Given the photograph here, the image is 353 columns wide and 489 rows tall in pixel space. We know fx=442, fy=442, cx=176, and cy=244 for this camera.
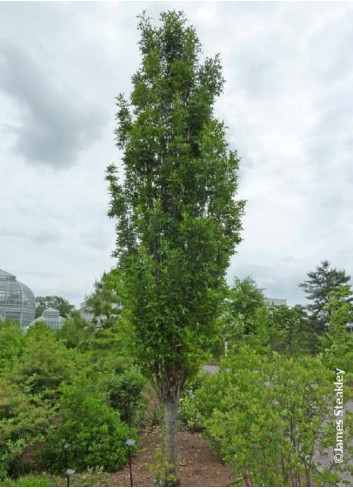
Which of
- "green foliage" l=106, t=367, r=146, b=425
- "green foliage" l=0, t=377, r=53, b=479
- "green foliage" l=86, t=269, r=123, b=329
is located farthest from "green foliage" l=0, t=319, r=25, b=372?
"green foliage" l=86, t=269, r=123, b=329

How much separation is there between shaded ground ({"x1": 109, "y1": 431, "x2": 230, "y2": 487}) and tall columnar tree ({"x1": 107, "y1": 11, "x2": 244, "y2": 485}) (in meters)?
0.52

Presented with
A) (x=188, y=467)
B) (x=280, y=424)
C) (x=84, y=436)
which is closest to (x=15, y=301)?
(x=84, y=436)

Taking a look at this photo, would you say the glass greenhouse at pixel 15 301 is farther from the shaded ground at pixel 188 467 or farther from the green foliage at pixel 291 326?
the shaded ground at pixel 188 467

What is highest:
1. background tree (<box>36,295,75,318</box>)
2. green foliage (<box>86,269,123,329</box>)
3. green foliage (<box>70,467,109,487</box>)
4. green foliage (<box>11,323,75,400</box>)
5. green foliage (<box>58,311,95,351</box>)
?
background tree (<box>36,295,75,318</box>)

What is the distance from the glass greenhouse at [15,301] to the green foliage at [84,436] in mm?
35919

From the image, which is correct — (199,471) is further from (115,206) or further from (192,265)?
(115,206)

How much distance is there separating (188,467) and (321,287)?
82.0 ft

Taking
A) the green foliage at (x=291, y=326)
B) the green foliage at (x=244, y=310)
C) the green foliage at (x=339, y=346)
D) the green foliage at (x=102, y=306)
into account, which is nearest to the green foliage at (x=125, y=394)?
the green foliage at (x=102, y=306)

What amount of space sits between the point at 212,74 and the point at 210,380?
16.3ft

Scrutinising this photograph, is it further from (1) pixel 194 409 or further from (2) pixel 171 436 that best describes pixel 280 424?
(1) pixel 194 409

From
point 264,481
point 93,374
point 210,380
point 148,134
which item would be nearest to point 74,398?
point 93,374

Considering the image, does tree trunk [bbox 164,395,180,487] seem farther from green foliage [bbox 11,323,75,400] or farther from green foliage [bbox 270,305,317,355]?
green foliage [bbox 270,305,317,355]

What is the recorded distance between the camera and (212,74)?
6.55m

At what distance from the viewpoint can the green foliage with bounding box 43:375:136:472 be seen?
6.38 metres
